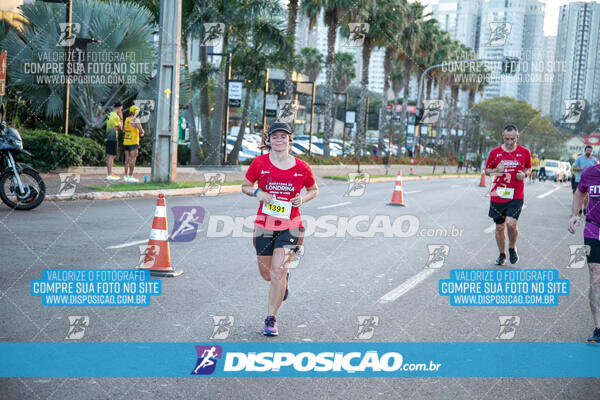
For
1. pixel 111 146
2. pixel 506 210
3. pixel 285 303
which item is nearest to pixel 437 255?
pixel 506 210

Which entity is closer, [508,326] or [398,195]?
[508,326]

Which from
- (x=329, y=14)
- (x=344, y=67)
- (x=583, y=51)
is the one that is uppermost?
(x=344, y=67)

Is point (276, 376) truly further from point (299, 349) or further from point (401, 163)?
point (401, 163)

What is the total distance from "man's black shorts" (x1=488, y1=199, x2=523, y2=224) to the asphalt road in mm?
694

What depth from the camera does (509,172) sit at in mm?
9078

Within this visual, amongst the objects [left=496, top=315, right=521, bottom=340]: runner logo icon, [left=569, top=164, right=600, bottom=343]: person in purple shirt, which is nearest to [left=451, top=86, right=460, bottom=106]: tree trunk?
[left=496, top=315, right=521, bottom=340]: runner logo icon

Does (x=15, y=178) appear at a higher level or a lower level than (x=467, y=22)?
lower

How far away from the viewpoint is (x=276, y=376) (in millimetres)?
4496

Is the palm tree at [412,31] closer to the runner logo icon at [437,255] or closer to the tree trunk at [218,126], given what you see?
the tree trunk at [218,126]

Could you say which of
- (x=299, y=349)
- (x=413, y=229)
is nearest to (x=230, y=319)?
(x=299, y=349)

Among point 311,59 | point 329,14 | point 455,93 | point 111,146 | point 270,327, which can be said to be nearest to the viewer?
point 270,327

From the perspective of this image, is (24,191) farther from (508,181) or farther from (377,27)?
(377,27)

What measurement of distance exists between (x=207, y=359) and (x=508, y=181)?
580 centimetres

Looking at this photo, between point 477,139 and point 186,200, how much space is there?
71281 millimetres
